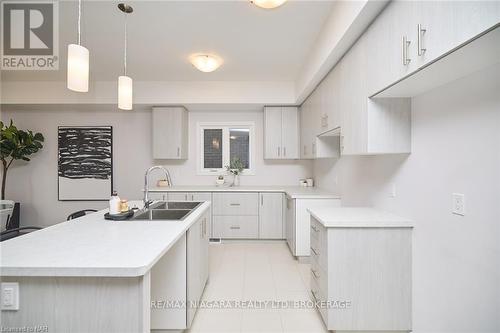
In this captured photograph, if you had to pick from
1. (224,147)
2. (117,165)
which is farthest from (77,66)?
(117,165)

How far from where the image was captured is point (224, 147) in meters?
4.58

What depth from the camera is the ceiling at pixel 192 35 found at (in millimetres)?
2145

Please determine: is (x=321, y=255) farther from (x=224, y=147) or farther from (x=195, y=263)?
(x=224, y=147)

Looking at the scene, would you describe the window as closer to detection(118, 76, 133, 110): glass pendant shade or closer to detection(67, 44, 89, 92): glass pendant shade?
detection(118, 76, 133, 110): glass pendant shade

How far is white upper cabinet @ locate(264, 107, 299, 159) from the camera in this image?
165 inches

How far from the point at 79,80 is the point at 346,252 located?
7.01 ft

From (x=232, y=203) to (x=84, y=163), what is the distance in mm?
2910

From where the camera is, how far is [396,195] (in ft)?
6.52

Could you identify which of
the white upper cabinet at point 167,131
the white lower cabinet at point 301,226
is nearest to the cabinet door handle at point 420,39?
the white lower cabinet at point 301,226

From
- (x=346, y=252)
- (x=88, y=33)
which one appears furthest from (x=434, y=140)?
(x=88, y=33)

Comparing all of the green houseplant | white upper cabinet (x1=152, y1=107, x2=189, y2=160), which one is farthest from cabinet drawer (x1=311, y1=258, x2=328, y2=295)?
the green houseplant

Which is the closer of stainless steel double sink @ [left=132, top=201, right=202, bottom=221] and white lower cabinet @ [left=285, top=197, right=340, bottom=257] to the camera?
stainless steel double sink @ [left=132, top=201, right=202, bottom=221]

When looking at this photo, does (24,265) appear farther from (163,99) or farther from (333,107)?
(163,99)

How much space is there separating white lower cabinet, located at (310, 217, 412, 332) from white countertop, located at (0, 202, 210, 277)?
3.77 ft
